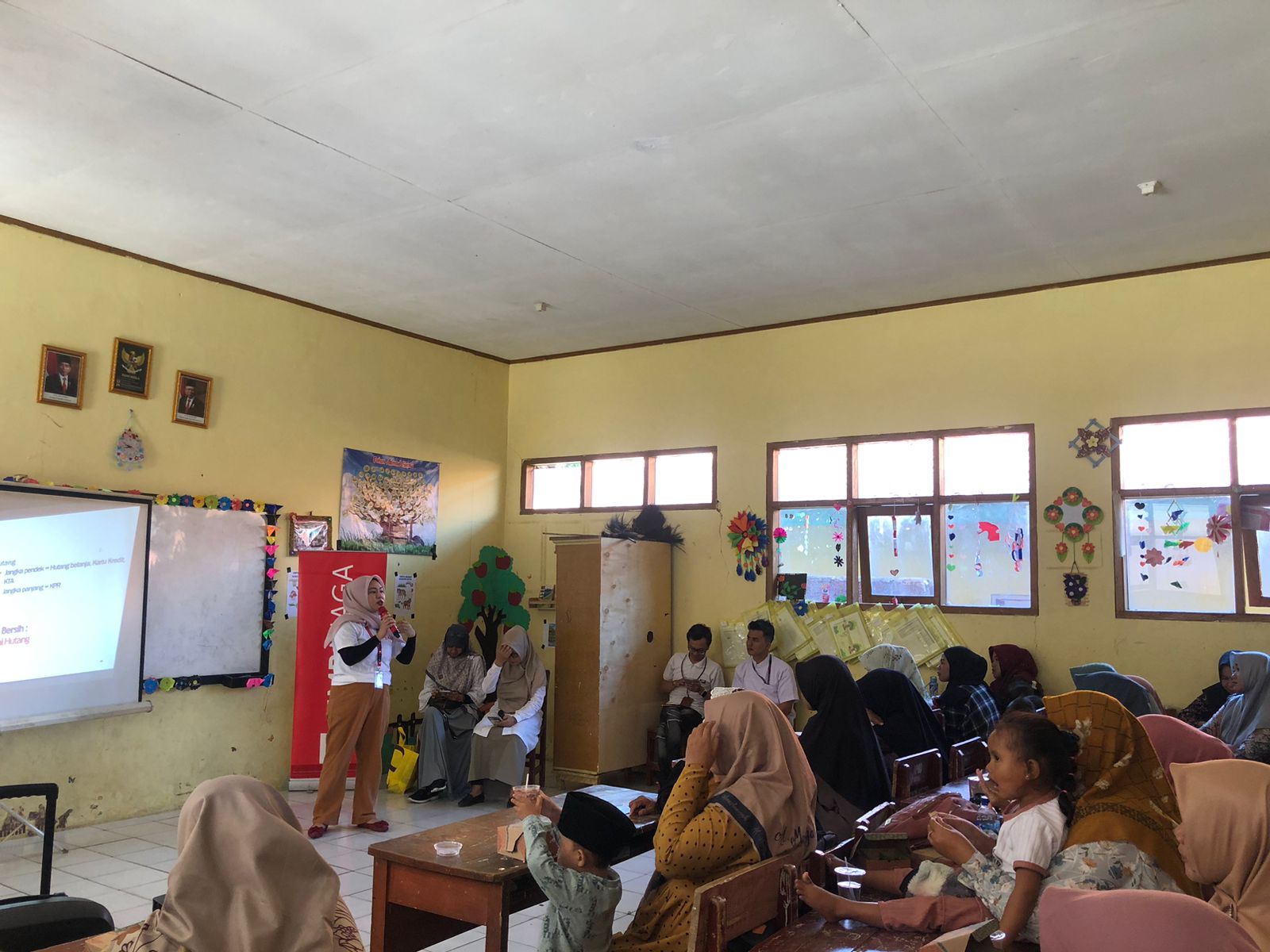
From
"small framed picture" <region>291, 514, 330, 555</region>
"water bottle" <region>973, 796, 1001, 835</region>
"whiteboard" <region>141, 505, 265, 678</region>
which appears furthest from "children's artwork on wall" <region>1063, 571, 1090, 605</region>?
"whiteboard" <region>141, 505, 265, 678</region>

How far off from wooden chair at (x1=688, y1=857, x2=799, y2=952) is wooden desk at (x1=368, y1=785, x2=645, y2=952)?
0.55 meters

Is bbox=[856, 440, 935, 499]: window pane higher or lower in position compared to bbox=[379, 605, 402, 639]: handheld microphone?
higher

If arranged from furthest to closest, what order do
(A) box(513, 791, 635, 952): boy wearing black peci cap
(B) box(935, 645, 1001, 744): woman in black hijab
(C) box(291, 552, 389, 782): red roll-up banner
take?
(C) box(291, 552, 389, 782): red roll-up banner → (B) box(935, 645, 1001, 744): woman in black hijab → (A) box(513, 791, 635, 952): boy wearing black peci cap

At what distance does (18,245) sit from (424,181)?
2567mm

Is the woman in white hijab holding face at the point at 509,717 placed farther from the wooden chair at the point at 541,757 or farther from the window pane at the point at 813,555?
the window pane at the point at 813,555

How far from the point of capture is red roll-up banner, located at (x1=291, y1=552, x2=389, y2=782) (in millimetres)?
6586

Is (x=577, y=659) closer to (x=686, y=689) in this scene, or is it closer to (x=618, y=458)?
(x=686, y=689)

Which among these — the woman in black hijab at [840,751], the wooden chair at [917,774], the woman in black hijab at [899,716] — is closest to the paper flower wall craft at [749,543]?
the woman in black hijab at [899,716]

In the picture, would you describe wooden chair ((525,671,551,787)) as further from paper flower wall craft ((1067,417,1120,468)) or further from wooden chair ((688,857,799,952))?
wooden chair ((688,857,799,952))

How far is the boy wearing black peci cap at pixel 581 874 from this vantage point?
99.4 inches

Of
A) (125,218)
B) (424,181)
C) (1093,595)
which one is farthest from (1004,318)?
(125,218)

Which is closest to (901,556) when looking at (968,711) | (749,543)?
(749,543)

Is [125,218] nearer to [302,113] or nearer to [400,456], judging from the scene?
[302,113]

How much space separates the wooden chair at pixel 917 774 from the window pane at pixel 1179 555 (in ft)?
8.91
